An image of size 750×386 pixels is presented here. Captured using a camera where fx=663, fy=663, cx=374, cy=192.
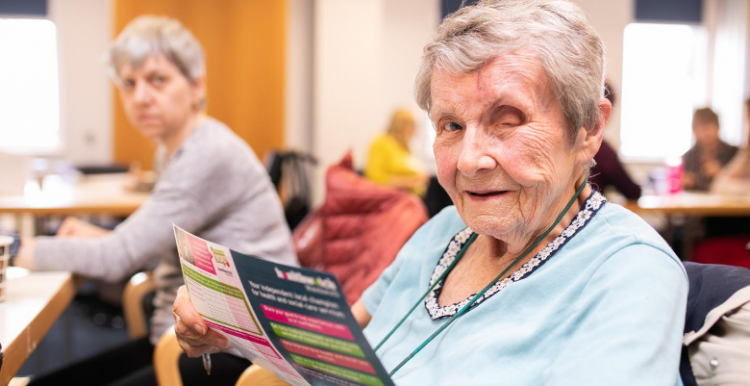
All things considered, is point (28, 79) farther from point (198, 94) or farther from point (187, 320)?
point (187, 320)

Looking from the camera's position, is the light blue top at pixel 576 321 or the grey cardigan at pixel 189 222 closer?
the light blue top at pixel 576 321

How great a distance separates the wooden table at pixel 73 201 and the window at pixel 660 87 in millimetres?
6482

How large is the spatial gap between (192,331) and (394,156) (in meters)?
4.46

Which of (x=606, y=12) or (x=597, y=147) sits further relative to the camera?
(x=606, y=12)

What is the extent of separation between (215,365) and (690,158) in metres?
4.24

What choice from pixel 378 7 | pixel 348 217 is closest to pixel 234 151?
pixel 348 217

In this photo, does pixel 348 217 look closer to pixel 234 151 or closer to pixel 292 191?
pixel 234 151

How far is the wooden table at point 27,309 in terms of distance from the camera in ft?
3.33

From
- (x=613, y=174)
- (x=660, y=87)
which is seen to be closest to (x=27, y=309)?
(x=613, y=174)

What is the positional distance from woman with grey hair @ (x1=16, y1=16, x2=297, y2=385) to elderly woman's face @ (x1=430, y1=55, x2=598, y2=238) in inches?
31.7

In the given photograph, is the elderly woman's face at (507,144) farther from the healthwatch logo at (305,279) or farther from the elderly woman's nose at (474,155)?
the healthwatch logo at (305,279)

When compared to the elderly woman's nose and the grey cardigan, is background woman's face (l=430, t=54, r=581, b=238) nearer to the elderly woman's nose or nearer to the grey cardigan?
the elderly woman's nose

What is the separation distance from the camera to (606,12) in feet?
25.3

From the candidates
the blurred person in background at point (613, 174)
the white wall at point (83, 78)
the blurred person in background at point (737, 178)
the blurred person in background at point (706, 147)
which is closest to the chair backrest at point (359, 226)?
the blurred person in background at point (613, 174)
